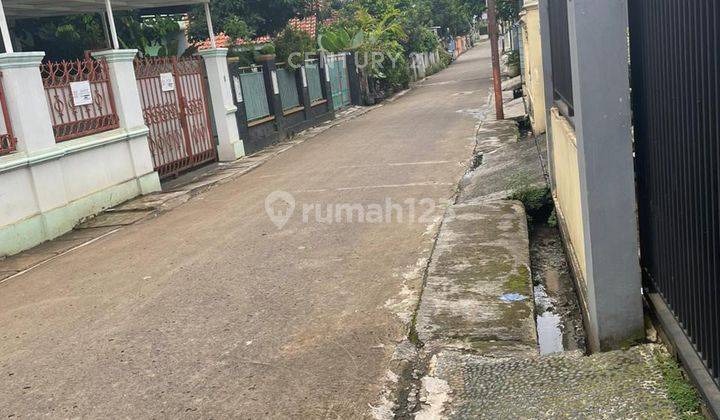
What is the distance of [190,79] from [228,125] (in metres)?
1.35

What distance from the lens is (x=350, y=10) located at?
99.0 ft

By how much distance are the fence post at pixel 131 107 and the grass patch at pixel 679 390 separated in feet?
30.2

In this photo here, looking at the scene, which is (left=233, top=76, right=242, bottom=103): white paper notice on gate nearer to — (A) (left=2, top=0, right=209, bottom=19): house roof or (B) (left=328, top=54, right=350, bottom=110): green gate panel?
(A) (left=2, top=0, right=209, bottom=19): house roof

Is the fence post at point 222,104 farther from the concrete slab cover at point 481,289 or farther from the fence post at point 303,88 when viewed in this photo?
the concrete slab cover at point 481,289

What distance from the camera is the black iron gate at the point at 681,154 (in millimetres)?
2672

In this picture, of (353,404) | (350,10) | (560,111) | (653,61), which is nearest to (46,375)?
(353,404)

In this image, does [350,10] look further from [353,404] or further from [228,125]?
[353,404]

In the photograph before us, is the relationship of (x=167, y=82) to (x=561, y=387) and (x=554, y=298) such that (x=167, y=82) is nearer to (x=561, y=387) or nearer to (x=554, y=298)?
(x=554, y=298)

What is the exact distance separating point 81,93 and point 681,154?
8.79m

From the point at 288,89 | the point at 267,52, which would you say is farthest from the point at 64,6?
the point at 288,89

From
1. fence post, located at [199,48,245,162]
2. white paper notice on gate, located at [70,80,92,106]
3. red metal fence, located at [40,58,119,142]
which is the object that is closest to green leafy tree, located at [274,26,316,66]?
fence post, located at [199,48,245,162]

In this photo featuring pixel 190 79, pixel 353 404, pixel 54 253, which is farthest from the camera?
pixel 190 79

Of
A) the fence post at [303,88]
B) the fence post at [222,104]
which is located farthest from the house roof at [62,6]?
the fence post at [303,88]

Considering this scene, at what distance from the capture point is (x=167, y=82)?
12.6 metres
